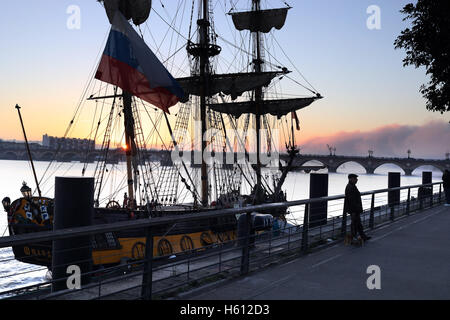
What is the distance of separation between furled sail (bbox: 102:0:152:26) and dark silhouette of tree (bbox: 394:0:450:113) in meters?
14.9

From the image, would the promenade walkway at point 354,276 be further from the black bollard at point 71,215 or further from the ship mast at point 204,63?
the ship mast at point 204,63

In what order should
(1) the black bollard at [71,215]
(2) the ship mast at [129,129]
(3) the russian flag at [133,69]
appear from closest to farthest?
(1) the black bollard at [71,215], (3) the russian flag at [133,69], (2) the ship mast at [129,129]

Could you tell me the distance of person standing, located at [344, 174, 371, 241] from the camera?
30.5 feet

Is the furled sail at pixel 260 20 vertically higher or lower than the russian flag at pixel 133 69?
higher

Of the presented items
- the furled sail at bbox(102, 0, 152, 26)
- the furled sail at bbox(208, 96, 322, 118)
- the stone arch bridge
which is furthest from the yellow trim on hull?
the stone arch bridge

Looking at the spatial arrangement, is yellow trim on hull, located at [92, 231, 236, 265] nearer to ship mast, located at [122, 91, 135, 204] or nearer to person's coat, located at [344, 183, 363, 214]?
ship mast, located at [122, 91, 135, 204]

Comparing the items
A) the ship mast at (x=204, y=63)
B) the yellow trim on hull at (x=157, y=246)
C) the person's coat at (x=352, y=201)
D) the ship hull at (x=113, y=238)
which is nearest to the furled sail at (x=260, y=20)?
the ship mast at (x=204, y=63)

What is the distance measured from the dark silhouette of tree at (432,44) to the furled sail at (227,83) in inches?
719

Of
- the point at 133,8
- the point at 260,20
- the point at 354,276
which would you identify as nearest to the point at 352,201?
the point at 354,276

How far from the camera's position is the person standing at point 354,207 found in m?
9.28

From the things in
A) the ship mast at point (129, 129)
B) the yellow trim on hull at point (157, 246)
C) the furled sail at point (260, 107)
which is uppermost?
the furled sail at point (260, 107)

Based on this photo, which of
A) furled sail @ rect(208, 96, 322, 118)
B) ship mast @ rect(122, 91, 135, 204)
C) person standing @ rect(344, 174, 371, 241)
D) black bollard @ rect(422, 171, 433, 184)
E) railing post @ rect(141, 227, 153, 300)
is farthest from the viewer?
furled sail @ rect(208, 96, 322, 118)

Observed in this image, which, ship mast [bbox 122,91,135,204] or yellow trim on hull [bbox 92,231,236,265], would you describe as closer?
yellow trim on hull [bbox 92,231,236,265]
